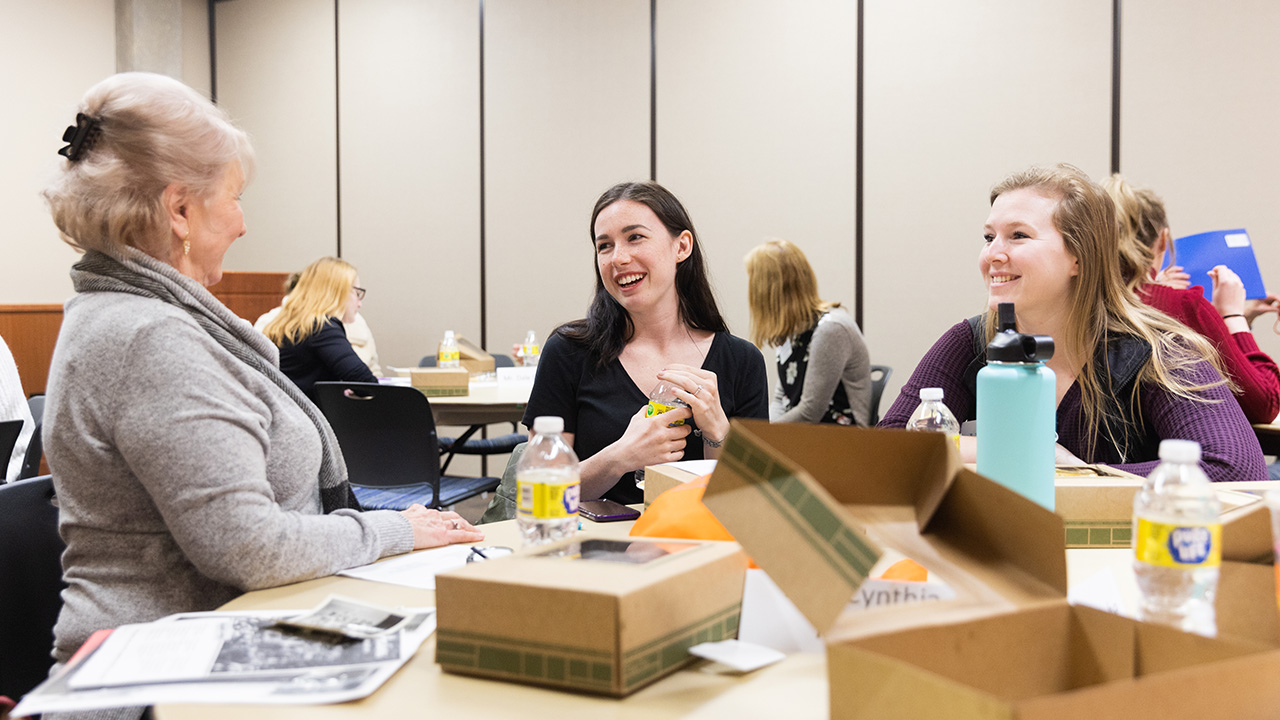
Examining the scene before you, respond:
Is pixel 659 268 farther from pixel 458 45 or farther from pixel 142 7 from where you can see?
pixel 142 7

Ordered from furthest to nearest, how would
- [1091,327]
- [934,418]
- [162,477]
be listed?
1. [1091,327]
2. [934,418]
3. [162,477]

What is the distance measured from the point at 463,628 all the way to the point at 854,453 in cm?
44

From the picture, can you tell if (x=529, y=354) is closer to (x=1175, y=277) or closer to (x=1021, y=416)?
(x=1175, y=277)

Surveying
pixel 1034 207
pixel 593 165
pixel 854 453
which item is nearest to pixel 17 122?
pixel 593 165

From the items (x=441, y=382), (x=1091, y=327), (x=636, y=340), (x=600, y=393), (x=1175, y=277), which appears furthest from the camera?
(x=441, y=382)

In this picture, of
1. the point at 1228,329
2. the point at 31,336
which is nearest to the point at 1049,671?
the point at 1228,329

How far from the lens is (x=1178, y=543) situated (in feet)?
2.89

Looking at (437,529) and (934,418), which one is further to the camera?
(934,418)

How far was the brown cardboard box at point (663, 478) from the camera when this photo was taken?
59.5 inches

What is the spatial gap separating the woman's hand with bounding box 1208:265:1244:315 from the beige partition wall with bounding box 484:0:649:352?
12.0 ft

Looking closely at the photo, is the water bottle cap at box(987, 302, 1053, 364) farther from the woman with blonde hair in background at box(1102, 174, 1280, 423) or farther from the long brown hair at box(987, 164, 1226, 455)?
the woman with blonde hair in background at box(1102, 174, 1280, 423)

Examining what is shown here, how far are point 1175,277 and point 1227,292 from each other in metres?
0.18

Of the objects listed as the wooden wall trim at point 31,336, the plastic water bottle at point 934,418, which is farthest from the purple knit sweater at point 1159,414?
the wooden wall trim at point 31,336

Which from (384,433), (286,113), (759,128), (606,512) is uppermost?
(286,113)
